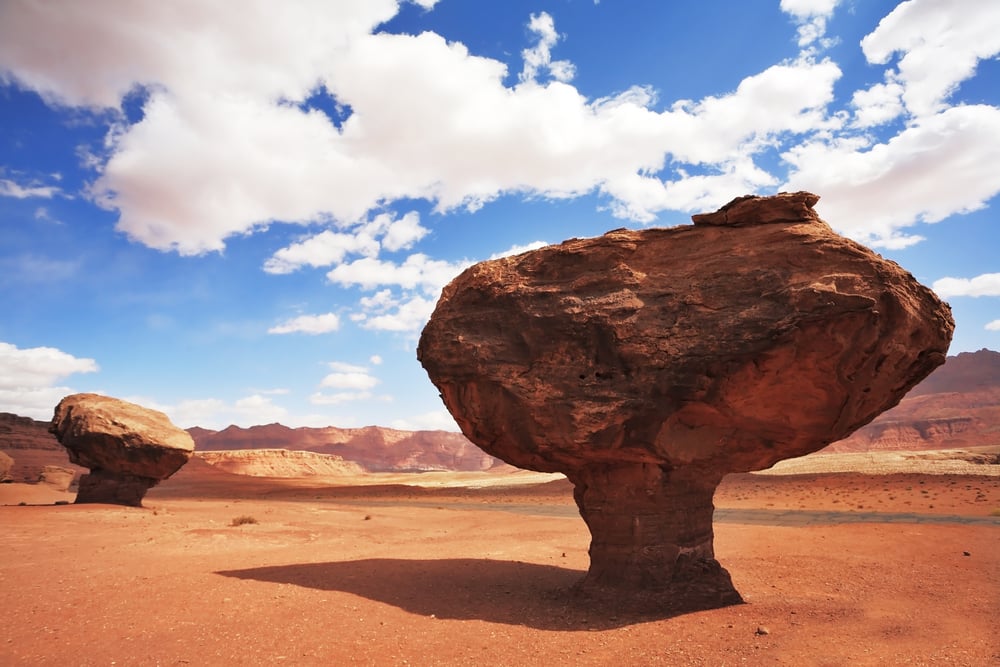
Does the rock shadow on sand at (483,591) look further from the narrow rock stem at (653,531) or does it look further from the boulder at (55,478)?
the boulder at (55,478)

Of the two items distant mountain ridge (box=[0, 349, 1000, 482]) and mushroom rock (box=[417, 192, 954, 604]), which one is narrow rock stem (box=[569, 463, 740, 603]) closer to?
mushroom rock (box=[417, 192, 954, 604])

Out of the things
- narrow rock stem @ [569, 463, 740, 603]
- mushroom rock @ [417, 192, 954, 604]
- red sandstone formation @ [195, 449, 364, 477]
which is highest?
mushroom rock @ [417, 192, 954, 604]

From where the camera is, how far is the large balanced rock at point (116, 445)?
Result: 23.2 meters

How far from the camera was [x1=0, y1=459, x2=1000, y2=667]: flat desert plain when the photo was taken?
7.49 m

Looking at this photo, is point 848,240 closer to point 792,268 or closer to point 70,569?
point 792,268

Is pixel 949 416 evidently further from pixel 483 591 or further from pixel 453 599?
pixel 453 599

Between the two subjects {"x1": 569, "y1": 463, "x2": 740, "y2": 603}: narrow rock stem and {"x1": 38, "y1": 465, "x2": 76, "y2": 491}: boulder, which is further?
{"x1": 38, "y1": 465, "x2": 76, "y2": 491}: boulder

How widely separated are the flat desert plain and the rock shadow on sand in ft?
0.19

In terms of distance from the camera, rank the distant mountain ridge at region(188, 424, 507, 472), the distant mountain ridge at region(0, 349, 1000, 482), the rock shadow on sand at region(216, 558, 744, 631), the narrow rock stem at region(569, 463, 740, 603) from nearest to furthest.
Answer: the rock shadow on sand at region(216, 558, 744, 631) < the narrow rock stem at region(569, 463, 740, 603) < the distant mountain ridge at region(0, 349, 1000, 482) < the distant mountain ridge at region(188, 424, 507, 472)

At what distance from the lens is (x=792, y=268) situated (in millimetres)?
9016

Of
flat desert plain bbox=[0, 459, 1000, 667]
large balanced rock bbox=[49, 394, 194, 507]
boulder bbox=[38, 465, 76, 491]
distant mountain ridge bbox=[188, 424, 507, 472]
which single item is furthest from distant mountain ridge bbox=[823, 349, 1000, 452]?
distant mountain ridge bbox=[188, 424, 507, 472]

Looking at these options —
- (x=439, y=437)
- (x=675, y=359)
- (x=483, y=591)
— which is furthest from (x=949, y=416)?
(x=439, y=437)

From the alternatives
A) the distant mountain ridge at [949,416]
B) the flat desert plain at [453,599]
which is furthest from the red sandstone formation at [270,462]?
the distant mountain ridge at [949,416]

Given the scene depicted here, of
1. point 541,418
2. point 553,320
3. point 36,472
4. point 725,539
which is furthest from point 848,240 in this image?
point 36,472
